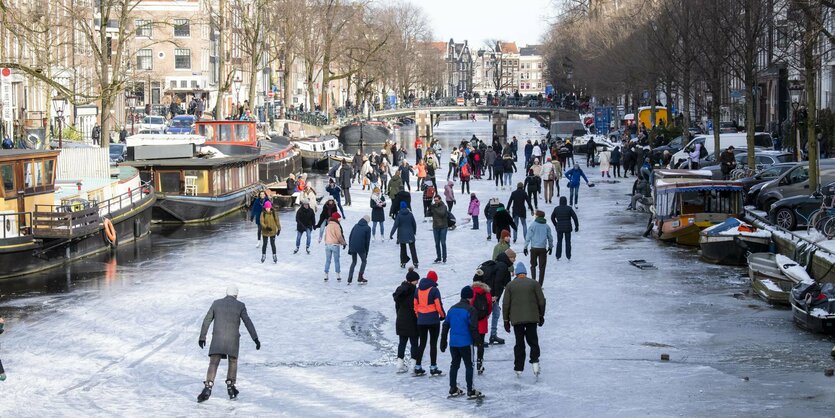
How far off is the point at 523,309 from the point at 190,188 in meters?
26.6

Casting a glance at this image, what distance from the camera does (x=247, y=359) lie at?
754 inches

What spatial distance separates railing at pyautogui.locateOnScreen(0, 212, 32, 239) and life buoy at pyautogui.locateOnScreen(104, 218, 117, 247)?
127 inches

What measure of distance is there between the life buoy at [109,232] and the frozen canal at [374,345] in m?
1.88

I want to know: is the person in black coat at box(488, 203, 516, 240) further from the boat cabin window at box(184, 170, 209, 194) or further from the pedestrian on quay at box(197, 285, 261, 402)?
the boat cabin window at box(184, 170, 209, 194)

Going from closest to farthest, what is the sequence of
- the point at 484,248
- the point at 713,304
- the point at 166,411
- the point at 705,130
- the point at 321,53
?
the point at 166,411
the point at 713,304
the point at 484,248
the point at 705,130
the point at 321,53

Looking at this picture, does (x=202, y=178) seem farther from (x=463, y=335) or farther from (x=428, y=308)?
(x=463, y=335)

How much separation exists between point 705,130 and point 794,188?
1413 inches

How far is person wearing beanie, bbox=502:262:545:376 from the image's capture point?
55.7 ft

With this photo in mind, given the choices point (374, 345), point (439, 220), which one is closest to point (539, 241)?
point (439, 220)

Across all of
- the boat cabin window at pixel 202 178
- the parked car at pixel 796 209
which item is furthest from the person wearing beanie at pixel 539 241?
the boat cabin window at pixel 202 178

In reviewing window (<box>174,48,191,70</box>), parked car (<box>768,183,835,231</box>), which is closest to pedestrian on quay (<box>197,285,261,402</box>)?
parked car (<box>768,183,835,231</box>)

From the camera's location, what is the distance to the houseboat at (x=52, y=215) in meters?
29.1

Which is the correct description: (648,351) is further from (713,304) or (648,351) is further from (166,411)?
(166,411)

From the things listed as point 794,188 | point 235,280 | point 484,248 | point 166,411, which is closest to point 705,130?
point 794,188
